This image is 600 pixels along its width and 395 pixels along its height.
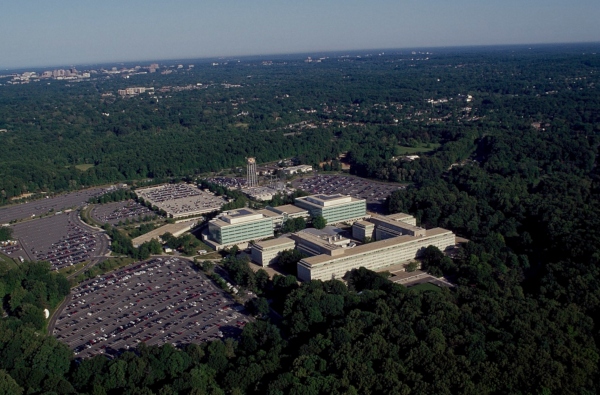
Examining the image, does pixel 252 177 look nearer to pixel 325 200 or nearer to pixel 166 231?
pixel 325 200

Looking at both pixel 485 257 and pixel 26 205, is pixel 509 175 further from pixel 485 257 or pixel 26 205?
pixel 26 205

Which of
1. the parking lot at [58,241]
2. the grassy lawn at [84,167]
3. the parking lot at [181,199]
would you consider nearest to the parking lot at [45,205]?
the parking lot at [58,241]

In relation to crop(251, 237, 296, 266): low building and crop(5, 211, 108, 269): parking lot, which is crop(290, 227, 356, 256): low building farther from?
crop(5, 211, 108, 269): parking lot

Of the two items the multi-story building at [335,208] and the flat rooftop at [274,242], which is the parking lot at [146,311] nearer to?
the flat rooftop at [274,242]

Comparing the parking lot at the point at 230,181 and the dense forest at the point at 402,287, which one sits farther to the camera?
the parking lot at the point at 230,181

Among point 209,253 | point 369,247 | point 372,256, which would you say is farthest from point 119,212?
point 372,256
